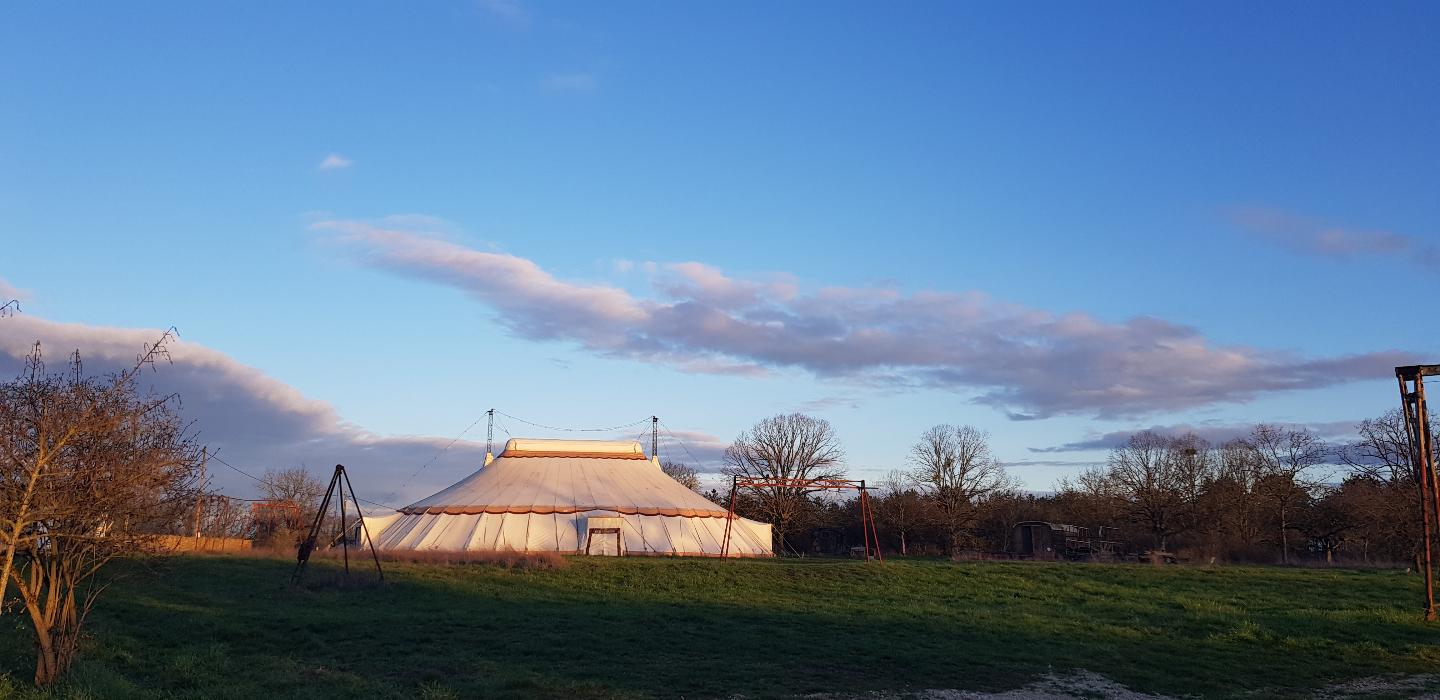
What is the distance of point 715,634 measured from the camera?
1900 cm

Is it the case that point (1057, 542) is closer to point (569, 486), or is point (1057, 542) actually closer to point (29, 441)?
point (569, 486)

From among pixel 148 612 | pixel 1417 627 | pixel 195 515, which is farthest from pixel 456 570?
pixel 1417 627

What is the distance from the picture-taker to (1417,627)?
2094cm

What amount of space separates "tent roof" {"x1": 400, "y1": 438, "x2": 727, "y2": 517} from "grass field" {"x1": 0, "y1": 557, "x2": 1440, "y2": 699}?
1362cm

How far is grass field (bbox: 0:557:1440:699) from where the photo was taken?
1481 cm

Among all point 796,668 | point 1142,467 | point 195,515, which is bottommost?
point 796,668

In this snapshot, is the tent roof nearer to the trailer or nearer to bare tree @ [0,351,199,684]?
the trailer

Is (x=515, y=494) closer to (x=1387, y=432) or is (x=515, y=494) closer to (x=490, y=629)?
(x=490, y=629)

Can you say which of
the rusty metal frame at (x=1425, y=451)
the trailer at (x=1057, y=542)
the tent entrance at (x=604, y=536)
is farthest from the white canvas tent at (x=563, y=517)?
the rusty metal frame at (x=1425, y=451)

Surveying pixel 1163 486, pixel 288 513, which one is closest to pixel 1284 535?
pixel 1163 486

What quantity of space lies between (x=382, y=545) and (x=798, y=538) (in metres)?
25.9

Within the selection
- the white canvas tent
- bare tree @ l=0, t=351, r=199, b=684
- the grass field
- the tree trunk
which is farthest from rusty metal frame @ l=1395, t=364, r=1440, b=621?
the tree trunk

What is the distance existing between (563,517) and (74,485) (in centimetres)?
3167

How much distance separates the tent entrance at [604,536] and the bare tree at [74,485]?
28412mm
